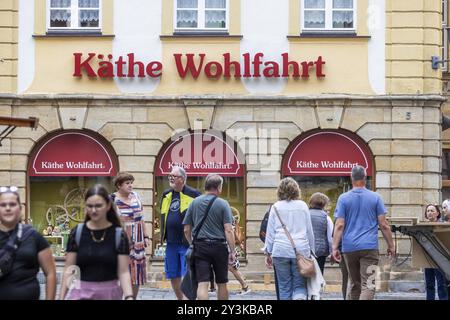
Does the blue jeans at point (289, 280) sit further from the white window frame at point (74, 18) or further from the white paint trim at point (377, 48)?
the white window frame at point (74, 18)

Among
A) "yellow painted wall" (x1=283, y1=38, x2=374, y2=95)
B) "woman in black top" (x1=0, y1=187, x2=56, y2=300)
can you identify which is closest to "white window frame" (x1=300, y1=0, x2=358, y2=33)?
"yellow painted wall" (x1=283, y1=38, x2=374, y2=95)

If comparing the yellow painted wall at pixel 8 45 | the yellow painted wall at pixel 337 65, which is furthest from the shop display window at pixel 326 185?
the yellow painted wall at pixel 8 45

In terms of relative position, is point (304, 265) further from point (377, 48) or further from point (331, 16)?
point (331, 16)

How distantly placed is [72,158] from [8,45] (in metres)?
2.51

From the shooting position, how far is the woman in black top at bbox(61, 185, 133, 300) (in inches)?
435

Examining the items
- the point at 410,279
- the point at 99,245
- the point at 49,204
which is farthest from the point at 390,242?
the point at 49,204

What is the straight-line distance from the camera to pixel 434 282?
18766 mm

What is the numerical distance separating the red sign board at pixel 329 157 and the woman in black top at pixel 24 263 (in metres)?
15.4

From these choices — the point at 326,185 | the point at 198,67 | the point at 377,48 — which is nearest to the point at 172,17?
the point at 198,67

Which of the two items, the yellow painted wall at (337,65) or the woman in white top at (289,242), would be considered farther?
the yellow painted wall at (337,65)

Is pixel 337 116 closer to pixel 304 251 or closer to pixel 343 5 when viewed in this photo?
pixel 343 5

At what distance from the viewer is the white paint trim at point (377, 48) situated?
26438 mm

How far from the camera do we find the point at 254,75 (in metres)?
26.4

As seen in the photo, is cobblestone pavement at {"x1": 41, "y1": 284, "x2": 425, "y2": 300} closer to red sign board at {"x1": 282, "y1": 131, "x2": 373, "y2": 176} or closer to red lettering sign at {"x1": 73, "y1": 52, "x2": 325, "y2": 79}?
red sign board at {"x1": 282, "y1": 131, "x2": 373, "y2": 176}
